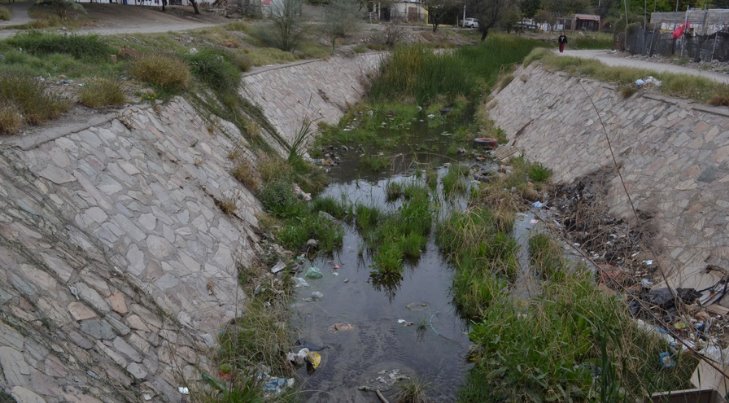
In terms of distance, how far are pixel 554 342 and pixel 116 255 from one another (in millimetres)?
4488

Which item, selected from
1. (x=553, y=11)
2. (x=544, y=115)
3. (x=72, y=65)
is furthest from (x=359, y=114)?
(x=553, y=11)

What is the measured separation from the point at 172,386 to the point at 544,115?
44.7ft

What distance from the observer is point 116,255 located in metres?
5.79

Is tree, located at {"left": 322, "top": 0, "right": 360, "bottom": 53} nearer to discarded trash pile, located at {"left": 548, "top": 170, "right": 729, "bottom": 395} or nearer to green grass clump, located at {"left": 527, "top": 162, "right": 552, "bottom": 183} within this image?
green grass clump, located at {"left": 527, "top": 162, "right": 552, "bottom": 183}

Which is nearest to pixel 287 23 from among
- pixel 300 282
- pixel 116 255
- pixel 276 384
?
pixel 300 282

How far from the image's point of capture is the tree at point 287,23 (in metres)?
24.1

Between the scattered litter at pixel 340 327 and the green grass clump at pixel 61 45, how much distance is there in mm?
8397

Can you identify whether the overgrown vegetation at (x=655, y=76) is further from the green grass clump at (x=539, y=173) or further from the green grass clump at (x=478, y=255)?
the green grass clump at (x=478, y=255)

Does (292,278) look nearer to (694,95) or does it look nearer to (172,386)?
(172,386)

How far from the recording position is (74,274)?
16.3 feet

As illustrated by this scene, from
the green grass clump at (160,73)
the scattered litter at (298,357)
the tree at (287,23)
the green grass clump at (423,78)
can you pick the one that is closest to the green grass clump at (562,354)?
the scattered litter at (298,357)

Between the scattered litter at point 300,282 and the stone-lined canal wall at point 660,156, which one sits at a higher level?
the stone-lined canal wall at point 660,156

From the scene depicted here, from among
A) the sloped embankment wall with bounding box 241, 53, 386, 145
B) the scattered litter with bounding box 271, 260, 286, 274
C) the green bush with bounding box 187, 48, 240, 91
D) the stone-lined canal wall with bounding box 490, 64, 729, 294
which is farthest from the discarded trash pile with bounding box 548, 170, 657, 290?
the green bush with bounding box 187, 48, 240, 91

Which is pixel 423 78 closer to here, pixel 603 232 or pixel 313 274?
pixel 603 232
